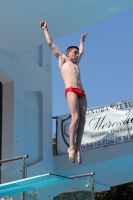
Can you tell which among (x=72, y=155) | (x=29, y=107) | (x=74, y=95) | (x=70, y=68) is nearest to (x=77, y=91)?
(x=74, y=95)

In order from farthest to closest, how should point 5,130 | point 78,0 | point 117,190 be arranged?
point 117,190 → point 5,130 → point 78,0

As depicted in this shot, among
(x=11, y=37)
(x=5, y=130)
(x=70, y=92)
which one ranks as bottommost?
(x=70, y=92)

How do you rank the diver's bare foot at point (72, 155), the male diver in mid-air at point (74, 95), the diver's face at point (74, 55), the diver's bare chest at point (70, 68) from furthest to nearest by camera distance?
the diver's face at point (74, 55), the diver's bare chest at point (70, 68), the male diver in mid-air at point (74, 95), the diver's bare foot at point (72, 155)

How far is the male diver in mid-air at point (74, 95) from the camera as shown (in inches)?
224

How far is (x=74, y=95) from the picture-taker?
5691 millimetres

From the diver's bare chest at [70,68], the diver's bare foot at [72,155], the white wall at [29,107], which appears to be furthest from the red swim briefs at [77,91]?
the white wall at [29,107]

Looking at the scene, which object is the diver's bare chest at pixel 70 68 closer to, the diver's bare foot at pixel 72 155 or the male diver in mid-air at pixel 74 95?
Answer: the male diver in mid-air at pixel 74 95

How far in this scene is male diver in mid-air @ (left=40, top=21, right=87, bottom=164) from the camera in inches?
224

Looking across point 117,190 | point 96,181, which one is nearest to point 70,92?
point 96,181

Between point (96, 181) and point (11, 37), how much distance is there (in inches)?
213

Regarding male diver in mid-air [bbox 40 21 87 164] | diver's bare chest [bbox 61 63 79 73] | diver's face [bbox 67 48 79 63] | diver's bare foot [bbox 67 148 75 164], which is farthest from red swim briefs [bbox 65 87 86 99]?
diver's bare foot [bbox 67 148 75 164]

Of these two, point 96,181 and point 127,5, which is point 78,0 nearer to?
point 127,5

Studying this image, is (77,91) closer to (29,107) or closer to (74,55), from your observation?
(74,55)

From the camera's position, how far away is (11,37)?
1026cm
